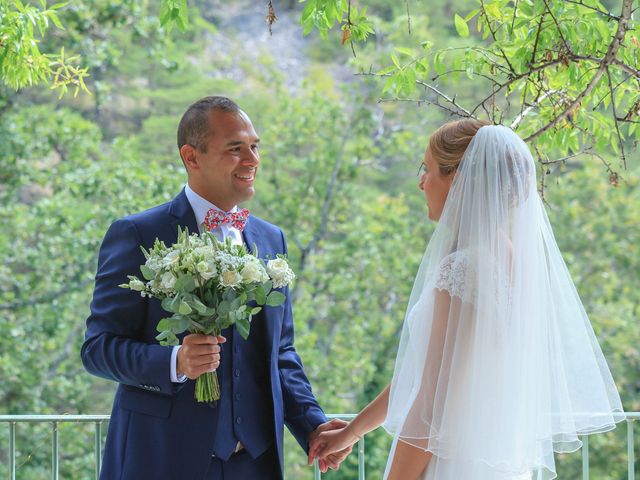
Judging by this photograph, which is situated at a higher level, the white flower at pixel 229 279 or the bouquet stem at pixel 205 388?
the white flower at pixel 229 279

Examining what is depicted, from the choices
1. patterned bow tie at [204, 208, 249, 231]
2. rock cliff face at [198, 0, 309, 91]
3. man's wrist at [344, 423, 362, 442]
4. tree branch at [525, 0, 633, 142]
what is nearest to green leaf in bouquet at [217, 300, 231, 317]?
patterned bow tie at [204, 208, 249, 231]

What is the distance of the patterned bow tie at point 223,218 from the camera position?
8.70 feet

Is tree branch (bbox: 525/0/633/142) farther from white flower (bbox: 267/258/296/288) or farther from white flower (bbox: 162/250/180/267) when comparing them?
white flower (bbox: 162/250/180/267)

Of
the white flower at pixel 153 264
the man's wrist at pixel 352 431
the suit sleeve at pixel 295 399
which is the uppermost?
the white flower at pixel 153 264

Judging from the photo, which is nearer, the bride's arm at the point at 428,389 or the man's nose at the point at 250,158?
the bride's arm at the point at 428,389

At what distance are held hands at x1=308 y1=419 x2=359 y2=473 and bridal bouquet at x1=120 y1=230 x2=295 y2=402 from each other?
1.94 feet

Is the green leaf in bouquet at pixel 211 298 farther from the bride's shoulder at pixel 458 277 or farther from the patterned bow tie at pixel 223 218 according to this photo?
the bride's shoulder at pixel 458 277

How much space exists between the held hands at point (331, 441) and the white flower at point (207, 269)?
748 millimetres

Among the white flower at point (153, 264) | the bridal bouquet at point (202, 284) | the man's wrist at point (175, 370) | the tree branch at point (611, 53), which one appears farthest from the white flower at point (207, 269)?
the tree branch at point (611, 53)

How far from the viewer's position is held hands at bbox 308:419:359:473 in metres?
2.78

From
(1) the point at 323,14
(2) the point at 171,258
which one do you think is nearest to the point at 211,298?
(2) the point at 171,258

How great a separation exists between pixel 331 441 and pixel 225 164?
35.5 inches

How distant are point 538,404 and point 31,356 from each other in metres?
7.31

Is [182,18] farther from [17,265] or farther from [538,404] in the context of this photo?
[17,265]
